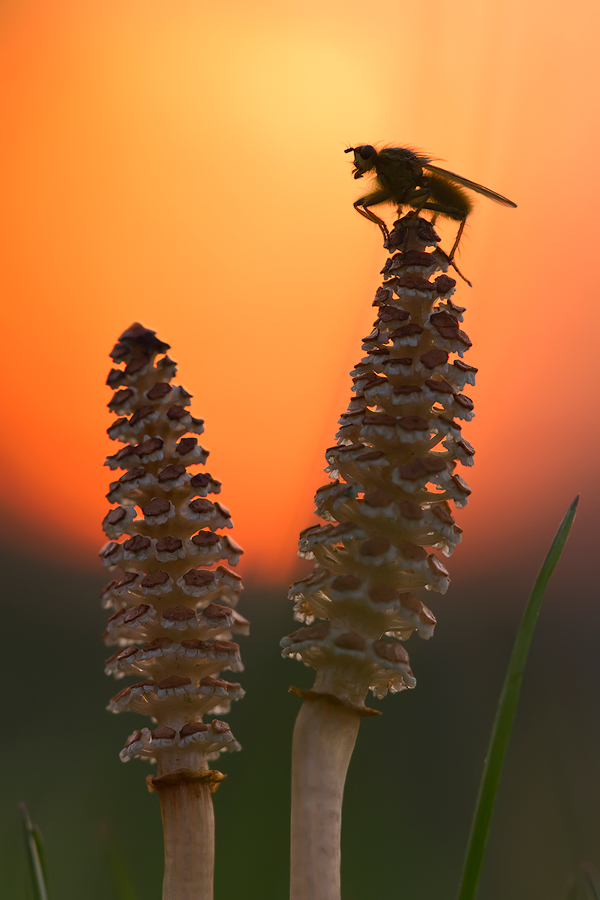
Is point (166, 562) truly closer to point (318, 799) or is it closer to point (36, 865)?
point (318, 799)

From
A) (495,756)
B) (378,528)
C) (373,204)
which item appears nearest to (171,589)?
(378,528)

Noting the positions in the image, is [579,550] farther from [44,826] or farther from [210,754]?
[44,826]

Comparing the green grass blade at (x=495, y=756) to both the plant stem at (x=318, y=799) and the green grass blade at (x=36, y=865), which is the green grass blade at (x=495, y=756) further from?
the green grass blade at (x=36, y=865)

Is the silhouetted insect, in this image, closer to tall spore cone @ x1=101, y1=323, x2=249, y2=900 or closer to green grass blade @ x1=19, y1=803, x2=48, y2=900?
tall spore cone @ x1=101, y1=323, x2=249, y2=900

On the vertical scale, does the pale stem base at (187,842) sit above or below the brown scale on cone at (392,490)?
below

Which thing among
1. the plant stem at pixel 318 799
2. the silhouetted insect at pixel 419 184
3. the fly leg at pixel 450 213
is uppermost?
the silhouetted insect at pixel 419 184

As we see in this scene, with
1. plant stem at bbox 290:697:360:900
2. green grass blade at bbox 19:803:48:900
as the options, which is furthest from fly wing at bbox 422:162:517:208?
green grass blade at bbox 19:803:48:900

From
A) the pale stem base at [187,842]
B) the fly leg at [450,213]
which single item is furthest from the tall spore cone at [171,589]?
the fly leg at [450,213]
